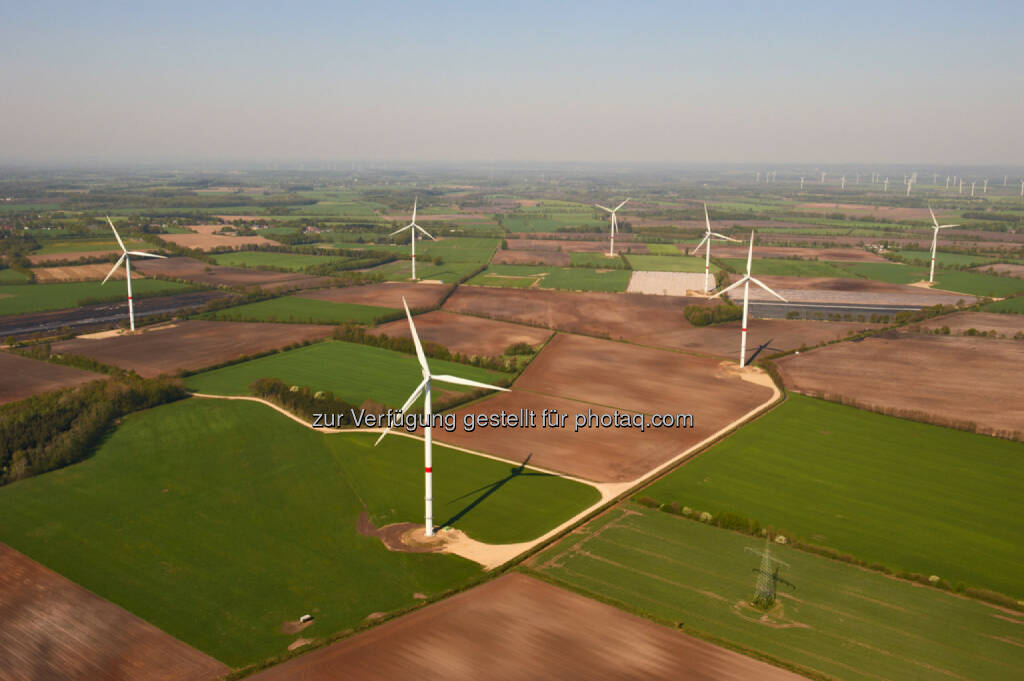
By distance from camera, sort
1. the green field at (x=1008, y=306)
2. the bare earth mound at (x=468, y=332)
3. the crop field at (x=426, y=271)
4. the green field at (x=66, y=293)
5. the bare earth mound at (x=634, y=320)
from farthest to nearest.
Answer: the crop field at (x=426, y=271), the green field at (x=1008, y=306), the green field at (x=66, y=293), the bare earth mound at (x=634, y=320), the bare earth mound at (x=468, y=332)

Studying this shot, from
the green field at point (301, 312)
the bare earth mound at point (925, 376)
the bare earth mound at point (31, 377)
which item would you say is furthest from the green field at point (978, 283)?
the bare earth mound at point (31, 377)

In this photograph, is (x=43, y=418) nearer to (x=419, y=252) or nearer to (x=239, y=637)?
(x=239, y=637)

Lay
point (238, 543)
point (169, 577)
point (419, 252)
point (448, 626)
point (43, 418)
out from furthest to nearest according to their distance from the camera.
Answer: point (419, 252), point (43, 418), point (238, 543), point (169, 577), point (448, 626)

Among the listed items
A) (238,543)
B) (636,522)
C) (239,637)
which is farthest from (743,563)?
(238,543)

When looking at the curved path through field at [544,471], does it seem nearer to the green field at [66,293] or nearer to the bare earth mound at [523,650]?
the bare earth mound at [523,650]

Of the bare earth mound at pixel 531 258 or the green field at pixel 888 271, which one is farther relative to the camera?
the bare earth mound at pixel 531 258

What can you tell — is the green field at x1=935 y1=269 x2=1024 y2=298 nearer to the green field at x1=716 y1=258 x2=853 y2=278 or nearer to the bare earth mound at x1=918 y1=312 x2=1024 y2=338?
the green field at x1=716 y1=258 x2=853 y2=278

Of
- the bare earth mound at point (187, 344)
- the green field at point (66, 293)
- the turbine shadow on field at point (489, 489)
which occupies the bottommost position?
the turbine shadow on field at point (489, 489)
